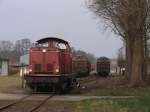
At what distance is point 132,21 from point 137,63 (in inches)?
138

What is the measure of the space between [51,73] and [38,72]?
95 centimetres

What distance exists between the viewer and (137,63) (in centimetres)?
3797

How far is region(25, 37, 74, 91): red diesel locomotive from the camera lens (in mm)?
32531

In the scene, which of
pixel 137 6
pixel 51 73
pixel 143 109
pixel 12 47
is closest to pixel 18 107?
pixel 143 109

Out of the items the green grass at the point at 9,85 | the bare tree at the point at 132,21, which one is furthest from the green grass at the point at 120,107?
the green grass at the point at 9,85

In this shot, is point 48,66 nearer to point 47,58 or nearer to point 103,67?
point 47,58

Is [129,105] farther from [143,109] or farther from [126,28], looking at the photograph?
[126,28]

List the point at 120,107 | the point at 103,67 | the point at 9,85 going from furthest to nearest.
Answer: the point at 103,67 < the point at 9,85 < the point at 120,107

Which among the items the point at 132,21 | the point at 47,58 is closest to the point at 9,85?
the point at 47,58

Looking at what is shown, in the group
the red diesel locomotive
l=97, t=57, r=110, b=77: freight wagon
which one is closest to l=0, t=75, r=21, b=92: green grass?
the red diesel locomotive

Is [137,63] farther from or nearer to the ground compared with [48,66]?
farther from the ground

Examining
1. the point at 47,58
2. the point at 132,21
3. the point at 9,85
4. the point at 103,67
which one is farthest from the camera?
the point at 103,67

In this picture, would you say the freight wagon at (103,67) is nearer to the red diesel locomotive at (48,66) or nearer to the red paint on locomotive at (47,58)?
the red diesel locomotive at (48,66)

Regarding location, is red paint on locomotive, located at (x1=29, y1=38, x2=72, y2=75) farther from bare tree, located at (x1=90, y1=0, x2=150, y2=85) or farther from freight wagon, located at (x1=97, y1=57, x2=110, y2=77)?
freight wagon, located at (x1=97, y1=57, x2=110, y2=77)
